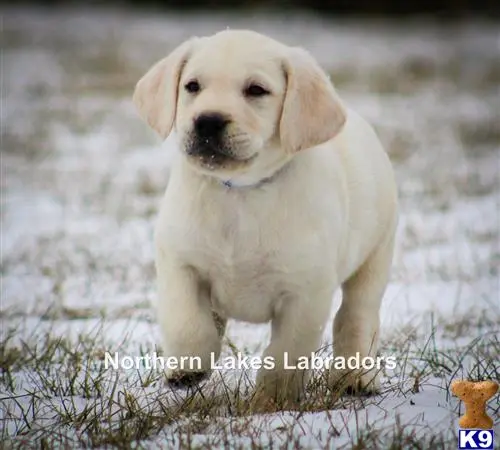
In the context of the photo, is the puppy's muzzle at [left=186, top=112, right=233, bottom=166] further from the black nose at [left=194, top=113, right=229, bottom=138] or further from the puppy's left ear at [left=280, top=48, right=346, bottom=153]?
the puppy's left ear at [left=280, top=48, right=346, bottom=153]

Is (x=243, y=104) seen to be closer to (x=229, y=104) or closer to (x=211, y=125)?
(x=229, y=104)

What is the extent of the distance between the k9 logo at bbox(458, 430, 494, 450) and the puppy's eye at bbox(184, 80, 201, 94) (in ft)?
5.34

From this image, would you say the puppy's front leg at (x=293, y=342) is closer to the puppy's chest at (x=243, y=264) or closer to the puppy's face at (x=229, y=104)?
the puppy's chest at (x=243, y=264)

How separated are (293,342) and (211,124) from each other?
936 mm

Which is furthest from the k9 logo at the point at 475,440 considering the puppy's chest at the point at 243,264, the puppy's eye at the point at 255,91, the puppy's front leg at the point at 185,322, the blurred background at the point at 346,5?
the blurred background at the point at 346,5

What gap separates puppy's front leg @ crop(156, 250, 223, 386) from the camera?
3.73m

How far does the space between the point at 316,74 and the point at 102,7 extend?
1030 inches

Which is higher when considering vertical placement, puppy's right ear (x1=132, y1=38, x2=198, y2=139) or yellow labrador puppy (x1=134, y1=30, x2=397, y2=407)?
puppy's right ear (x1=132, y1=38, x2=198, y2=139)

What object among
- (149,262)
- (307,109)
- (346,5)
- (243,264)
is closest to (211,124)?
(307,109)

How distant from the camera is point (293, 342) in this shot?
3.73m

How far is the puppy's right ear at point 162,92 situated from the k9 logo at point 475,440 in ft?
5.45

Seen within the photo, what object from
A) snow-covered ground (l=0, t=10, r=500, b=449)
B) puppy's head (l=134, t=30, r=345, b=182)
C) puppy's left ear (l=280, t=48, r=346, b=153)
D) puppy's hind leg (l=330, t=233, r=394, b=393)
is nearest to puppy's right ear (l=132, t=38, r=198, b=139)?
puppy's head (l=134, t=30, r=345, b=182)

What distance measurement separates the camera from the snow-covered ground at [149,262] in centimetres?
324

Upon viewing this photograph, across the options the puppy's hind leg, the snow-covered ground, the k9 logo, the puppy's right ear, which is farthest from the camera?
the puppy's hind leg
